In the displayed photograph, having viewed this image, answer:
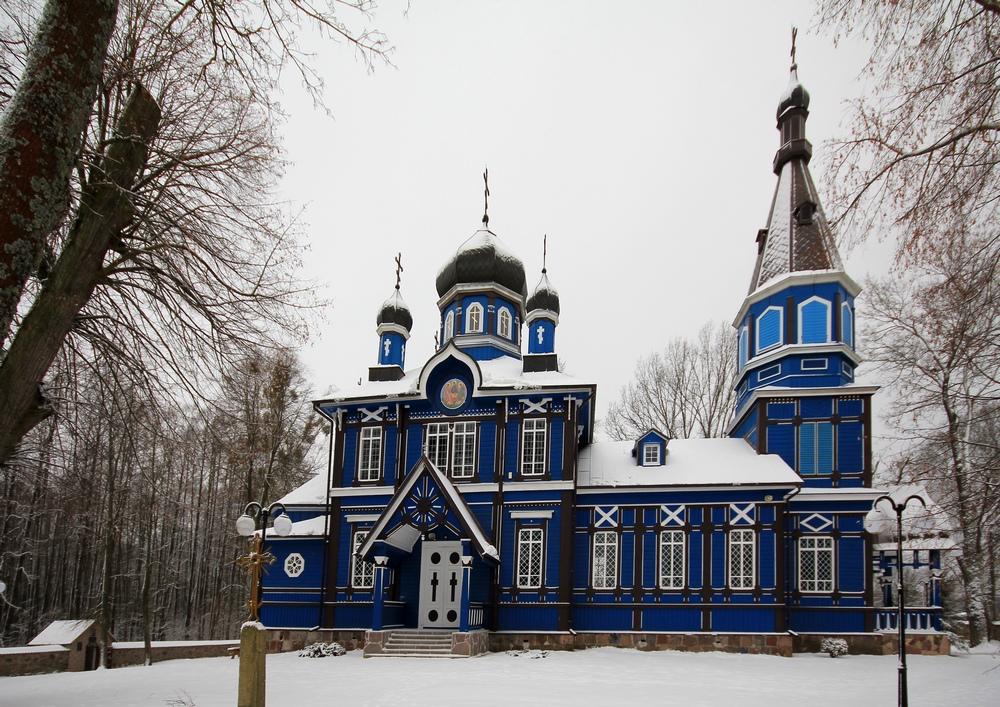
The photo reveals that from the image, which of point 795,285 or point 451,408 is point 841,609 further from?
point 451,408

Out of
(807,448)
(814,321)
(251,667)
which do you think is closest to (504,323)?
(814,321)

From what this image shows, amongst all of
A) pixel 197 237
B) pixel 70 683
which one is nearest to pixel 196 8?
pixel 197 237

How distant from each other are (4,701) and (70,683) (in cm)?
345

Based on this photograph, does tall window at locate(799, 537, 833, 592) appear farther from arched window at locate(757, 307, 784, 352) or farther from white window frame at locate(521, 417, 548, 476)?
white window frame at locate(521, 417, 548, 476)

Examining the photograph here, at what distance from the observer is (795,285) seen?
27.3 m

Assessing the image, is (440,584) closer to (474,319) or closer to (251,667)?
(474,319)

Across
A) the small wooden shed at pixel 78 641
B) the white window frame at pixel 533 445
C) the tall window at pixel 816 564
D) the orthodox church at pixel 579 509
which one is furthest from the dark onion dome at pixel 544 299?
the small wooden shed at pixel 78 641

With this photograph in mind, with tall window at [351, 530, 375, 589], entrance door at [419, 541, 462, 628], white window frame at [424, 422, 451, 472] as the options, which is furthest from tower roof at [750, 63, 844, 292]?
tall window at [351, 530, 375, 589]

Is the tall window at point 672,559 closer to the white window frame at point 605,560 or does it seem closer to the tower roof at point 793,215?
the white window frame at point 605,560

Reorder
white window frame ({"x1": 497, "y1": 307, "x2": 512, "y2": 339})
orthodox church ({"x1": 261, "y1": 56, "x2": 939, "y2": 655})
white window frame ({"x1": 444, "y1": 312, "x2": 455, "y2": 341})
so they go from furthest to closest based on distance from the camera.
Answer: white window frame ({"x1": 444, "y1": 312, "x2": 455, "y2": 341}) < white window frame ({"x1": 497, "y1": 307, "x2": 512, "y2": 339}) < orthodox church ({"x1": 261, "y1": 56, "x2": 939, "y2": 655})

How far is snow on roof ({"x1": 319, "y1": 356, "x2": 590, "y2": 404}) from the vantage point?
2541 centimetres

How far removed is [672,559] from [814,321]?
29.4 feet

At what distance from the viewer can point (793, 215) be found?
29062 millimetres

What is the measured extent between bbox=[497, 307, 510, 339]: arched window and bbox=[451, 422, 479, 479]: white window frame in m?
4.48
